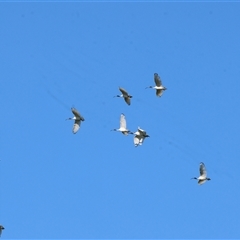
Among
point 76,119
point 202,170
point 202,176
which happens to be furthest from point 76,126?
point 202,176

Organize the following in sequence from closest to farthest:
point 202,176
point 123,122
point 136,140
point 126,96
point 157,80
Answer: point 202,176 → point 157,80 → point 126,96 → point 136,140 → point 123,122

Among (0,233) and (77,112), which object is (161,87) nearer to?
(77,112)

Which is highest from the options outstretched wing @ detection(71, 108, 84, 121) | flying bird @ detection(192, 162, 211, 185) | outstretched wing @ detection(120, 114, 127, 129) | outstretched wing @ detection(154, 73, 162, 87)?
outstretched wing @ detection(154, 73, 162, 87)

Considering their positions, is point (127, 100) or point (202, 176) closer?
point (202, 176)

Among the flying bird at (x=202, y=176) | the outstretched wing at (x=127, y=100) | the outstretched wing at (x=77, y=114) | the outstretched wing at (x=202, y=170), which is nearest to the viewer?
the outstretched wing at (x=202, y=170)

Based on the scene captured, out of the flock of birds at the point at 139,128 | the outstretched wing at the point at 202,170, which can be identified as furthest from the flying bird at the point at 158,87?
the outstretched wing at the point at 202,170

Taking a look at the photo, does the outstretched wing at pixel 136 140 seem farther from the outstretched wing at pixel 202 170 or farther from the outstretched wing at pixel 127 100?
the outstretched wing at pixel 202 170

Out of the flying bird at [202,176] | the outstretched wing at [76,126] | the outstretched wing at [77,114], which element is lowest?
the flying bird at [202,176]

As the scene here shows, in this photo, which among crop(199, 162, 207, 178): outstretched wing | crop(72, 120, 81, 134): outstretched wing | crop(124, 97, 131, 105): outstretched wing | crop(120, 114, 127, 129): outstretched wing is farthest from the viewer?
crop(120, 114, 127, 129): outstretched wing

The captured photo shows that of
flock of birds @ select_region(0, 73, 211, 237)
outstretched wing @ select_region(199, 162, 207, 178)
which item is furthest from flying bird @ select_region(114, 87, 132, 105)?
outstretched wing @ select_region(199, 162, 207, 178)

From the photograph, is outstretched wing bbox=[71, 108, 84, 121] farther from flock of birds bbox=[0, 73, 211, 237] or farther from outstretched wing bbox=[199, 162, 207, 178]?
outstretched wing bbox=[199, 162, 207, 178]

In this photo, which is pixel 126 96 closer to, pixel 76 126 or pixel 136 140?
pixel 136 140

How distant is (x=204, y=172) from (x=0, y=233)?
1391cm

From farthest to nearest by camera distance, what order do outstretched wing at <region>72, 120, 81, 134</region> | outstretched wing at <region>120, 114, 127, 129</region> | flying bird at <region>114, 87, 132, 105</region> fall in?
outstretched wing at <region>120, 114, 127, 129</region> → flying bird at <region>114, 87, 132, 105</region> → outstretched wing at <region>72, 120, 81, 134</region>
